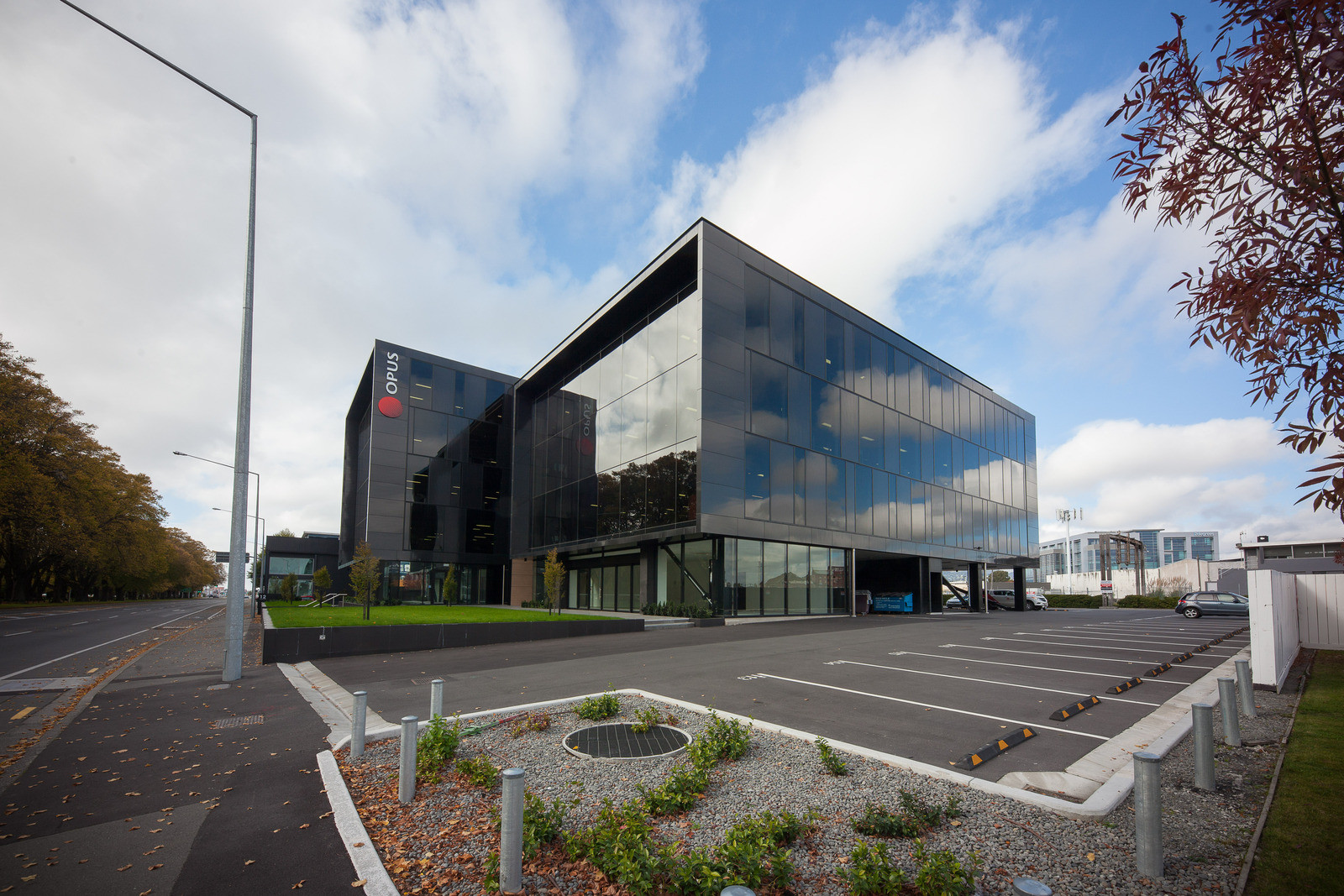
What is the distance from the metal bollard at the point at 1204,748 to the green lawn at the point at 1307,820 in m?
0.44

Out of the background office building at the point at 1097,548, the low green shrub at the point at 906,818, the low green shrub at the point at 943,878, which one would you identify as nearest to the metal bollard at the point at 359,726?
Result: the low green shrub at the point at 906,818

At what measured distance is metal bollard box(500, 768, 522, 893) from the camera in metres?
3.97

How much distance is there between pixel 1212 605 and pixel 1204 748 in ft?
124

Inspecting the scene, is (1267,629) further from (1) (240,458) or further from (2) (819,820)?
(1) (240,458)

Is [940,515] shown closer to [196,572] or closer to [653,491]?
[653,491]

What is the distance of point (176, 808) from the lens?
5785mm

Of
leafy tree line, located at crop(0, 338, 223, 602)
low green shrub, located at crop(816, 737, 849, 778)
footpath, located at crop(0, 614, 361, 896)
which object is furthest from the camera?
leafy tree line, located at crop(0, 338, 223, 602)

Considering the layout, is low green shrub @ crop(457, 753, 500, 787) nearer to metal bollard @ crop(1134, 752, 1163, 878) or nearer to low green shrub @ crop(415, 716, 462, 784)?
low green shrub @ crop(415, 716, 462, 784)

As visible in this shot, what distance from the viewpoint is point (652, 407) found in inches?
1173

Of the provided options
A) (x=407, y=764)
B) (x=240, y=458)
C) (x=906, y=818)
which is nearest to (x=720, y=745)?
(x=906, y=818)

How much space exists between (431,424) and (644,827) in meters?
43.8

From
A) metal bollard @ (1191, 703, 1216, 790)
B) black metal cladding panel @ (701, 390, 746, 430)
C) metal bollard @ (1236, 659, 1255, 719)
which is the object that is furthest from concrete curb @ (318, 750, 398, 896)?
black metal cladding panel @ (701, 390, 746, 430)

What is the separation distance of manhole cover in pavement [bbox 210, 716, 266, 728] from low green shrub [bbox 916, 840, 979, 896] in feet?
30.7

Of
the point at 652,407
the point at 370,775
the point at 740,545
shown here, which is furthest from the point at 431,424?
the point at 370,775
